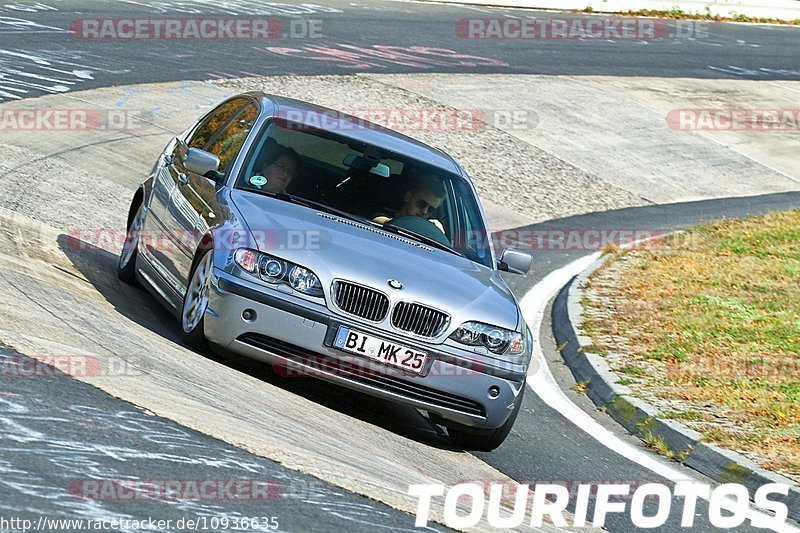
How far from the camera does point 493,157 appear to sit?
763 inches

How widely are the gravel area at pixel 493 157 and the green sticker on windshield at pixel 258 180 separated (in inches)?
359

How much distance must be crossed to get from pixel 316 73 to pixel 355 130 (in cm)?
1266

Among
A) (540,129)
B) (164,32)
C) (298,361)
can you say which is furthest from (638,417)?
(164,32)

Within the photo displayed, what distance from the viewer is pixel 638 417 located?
364 inches

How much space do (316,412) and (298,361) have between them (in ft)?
0.96

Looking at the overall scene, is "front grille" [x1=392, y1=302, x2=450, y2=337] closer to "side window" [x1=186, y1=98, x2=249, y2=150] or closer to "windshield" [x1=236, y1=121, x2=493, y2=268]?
"windshield" [x1=236, y1=121, x2=493, y2=268]

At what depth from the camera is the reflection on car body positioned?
7.30m

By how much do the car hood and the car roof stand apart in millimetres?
881

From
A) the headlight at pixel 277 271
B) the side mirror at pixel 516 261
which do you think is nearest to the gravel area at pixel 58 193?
the side mirror at pixel 516 261

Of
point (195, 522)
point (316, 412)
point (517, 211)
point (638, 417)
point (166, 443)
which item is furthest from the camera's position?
point (517, 211)

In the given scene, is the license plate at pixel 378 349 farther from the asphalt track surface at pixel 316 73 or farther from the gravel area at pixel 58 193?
the gravel area at pixel 58 193

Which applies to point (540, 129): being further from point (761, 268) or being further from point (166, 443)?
point (166, 443)

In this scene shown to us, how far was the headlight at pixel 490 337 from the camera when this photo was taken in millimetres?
7473

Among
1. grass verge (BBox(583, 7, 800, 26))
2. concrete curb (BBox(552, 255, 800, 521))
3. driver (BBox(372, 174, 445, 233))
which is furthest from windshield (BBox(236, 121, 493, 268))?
grass verge (BBox(583, 7, 800, 26))
